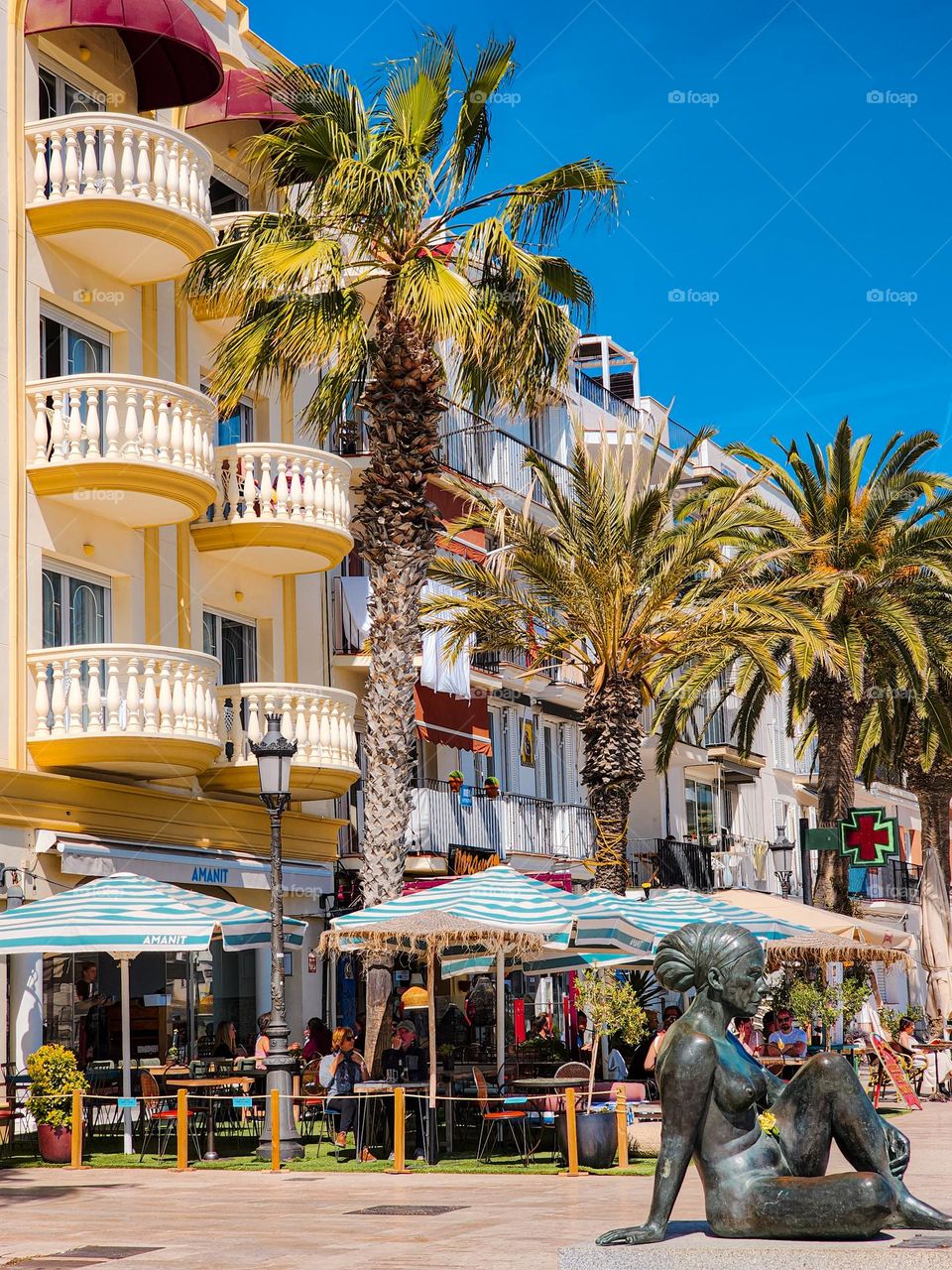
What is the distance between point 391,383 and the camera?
21.1 m

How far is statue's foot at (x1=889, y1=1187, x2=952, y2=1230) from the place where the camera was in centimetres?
715

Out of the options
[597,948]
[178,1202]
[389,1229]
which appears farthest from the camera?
[597,948]

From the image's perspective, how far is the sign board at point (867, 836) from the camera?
30.4m

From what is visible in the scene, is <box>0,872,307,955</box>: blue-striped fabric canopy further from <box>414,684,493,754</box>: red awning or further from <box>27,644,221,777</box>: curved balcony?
<box>414,684,493,754</box>: red awning

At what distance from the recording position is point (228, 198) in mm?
28203

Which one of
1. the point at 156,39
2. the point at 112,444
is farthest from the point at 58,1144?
the point at 156,39

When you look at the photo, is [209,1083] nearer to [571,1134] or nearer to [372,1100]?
[372,1100]

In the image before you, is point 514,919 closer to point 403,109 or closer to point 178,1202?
point 178,1202

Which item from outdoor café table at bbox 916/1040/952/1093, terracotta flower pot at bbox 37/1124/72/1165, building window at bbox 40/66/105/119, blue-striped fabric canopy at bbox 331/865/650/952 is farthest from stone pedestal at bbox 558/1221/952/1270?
outdoor café table at bbox 916/1040/952/1093

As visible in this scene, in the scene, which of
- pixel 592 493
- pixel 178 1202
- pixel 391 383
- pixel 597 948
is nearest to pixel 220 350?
pixel 391 383

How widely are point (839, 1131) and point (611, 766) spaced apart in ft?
56.7

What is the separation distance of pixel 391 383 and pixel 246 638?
24.8 ft

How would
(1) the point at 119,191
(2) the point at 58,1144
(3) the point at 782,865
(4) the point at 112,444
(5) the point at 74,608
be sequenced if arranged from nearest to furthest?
1. (2) the point at 58,1144
2. (4) the point at 112,444
3. (1) the point at 119,191
4. (5) the point at 74,608
5. (3) the point at 782,865

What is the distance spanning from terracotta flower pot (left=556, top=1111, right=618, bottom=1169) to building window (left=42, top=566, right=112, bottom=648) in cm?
916
